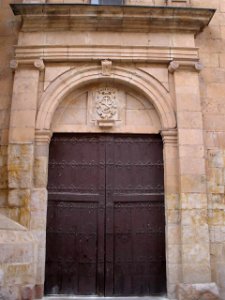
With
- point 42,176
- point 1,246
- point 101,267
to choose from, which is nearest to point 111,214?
point 101,267

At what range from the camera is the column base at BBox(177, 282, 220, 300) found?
19.1 ft

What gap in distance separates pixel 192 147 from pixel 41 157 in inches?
98.5

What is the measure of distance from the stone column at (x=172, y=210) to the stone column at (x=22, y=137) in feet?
7.28

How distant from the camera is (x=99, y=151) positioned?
6859mm

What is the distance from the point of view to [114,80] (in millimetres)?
6926

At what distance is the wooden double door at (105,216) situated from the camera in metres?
6.37

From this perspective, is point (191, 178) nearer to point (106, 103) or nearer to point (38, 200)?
point (106, 103)

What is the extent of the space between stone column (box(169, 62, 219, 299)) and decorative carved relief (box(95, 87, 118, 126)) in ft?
3.63

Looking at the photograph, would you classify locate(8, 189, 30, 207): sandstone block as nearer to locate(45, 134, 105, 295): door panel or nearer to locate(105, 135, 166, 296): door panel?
locate(45, 134, 105, 295): door panel

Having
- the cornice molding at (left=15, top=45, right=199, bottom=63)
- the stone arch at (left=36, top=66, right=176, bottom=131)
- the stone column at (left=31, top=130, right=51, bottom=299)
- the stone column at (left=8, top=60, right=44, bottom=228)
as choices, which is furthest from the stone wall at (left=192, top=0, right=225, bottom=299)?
the stone column at (left=8, top=60, right=44, bottom=228)

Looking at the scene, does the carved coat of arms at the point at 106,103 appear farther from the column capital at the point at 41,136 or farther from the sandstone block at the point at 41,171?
the sandstone block at the point at 41,171

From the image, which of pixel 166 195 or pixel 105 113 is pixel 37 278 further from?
pixel 105 113

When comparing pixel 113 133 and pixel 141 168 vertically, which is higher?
pixel 113 133

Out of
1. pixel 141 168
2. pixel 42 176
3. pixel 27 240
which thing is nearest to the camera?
pixel 27 240
